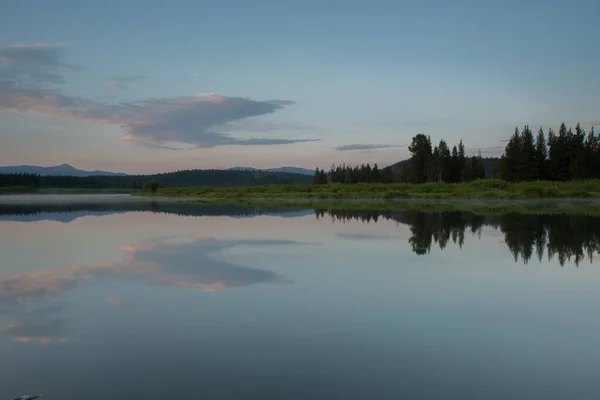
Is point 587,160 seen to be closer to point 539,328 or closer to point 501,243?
point 501,243

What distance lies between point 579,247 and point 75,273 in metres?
10.4

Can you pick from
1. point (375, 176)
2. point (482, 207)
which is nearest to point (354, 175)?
point (375, 176)

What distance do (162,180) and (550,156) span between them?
420 feet

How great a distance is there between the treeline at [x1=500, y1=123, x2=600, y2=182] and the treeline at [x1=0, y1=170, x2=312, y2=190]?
92178 millimetres

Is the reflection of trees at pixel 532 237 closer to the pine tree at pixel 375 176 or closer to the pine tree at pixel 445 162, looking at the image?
the pine tree at pixel 445 162

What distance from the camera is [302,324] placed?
17.4 feet

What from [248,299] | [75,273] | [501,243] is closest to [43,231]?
[75,273]

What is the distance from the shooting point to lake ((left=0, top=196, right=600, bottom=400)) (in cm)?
382

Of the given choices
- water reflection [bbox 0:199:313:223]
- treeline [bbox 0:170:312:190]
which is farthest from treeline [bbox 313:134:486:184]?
treeline [bbox 0:170:312:190]

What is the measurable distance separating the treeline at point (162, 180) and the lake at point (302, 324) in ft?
402

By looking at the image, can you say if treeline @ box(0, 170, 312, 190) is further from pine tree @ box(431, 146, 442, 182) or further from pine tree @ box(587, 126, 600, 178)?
pine tree @ box(587, 126, 600, 178)

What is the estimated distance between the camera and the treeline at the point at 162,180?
5005 inches

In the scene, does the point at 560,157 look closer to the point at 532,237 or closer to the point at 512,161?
the point at 512,161

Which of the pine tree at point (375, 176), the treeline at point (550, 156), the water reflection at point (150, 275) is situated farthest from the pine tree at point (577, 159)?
the water reflection at point (150, 275)
